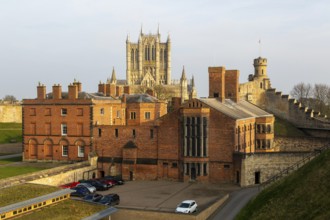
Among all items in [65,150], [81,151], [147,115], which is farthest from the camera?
[147,115]

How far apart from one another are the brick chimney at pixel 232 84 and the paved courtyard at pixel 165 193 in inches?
749

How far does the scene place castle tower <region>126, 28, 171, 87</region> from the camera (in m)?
180

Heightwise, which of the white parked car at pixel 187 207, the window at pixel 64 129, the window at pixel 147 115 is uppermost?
the window at pixel 147 115

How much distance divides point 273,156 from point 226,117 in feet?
22.6

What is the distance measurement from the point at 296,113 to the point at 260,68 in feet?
44.1

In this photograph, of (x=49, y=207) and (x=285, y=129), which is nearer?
(x=49, y=207)

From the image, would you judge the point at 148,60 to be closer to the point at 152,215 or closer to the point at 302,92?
the point at 302,92

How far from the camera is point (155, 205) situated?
39.5 metres

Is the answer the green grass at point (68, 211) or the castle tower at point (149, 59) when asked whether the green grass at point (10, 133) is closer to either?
the green grass at point (68, 211)

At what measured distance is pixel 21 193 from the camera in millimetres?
33344

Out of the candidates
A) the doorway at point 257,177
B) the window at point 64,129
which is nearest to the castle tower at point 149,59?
the window at point 64,129

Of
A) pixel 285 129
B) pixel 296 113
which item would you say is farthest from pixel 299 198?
pixel 296 113

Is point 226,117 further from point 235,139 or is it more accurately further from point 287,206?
point 287,206

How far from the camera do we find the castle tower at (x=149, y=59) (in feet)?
589
